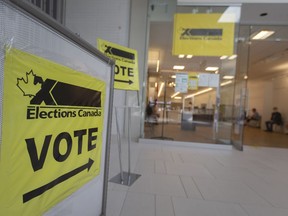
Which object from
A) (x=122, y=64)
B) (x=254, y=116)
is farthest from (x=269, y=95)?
(x=122, y=64)

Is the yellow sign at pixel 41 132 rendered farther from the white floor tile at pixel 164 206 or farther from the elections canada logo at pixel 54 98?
the white floor tile at pixel 164 206

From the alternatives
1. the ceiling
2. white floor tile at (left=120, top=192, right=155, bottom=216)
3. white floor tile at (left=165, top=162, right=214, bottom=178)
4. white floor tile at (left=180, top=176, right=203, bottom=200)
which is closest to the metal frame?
white floor tile at (left=120, top=192, right=155, bottom=216)

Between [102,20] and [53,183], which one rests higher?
[102,20]

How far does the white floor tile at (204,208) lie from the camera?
1830 mm

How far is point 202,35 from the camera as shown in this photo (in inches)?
188

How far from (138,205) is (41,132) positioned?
131 cm

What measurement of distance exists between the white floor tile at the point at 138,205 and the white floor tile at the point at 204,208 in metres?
0.22

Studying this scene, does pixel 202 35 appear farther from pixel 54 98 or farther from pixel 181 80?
pixel 54 98

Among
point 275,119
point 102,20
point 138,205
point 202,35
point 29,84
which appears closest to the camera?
point 29,84

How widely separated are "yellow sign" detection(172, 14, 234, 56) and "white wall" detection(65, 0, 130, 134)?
1253 mm

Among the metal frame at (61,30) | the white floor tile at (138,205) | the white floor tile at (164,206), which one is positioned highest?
the metal frame at (61,30)

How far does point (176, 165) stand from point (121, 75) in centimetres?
165

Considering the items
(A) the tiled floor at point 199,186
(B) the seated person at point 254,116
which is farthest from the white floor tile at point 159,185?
(B) the seated person at point 254,116

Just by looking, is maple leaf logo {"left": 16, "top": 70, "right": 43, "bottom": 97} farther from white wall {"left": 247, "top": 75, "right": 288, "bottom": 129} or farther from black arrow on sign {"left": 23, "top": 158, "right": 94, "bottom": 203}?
white wall {"left": 247, "top": 75, "right": 288, "bottom": 129}
